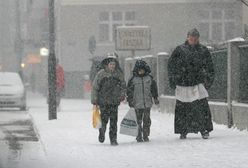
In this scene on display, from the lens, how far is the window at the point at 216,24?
4066cm

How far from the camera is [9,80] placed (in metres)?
29.0

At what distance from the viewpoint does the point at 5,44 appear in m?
86.9

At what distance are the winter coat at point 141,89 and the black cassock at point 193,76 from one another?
64cm

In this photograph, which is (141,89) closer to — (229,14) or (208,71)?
(208,71)

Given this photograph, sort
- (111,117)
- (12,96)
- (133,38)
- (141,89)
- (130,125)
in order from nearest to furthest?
(111,117) → (130,125) → (141,89) → (133,38) → (12,96)

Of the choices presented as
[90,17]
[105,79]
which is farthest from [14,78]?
[105,79]

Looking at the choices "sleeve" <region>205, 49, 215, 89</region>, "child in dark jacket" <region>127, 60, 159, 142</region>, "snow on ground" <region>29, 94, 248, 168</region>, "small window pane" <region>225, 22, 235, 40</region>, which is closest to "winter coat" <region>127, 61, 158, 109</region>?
"child in dark jacket" <region>127, 60, 159, 142</region>

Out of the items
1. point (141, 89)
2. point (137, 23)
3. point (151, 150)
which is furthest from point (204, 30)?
point (151, 150)

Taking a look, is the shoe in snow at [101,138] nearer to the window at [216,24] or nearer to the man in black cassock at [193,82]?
the man in black cassock at [193,82]

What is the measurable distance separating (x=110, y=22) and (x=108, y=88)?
27.5 meters

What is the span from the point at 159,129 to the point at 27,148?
3.95 meters

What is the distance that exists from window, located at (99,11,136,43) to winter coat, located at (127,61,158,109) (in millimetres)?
26657

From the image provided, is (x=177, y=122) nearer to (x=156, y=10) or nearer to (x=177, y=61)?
(x=177, y=61)

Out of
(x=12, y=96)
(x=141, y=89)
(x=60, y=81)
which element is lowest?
(x=12, y=96)
